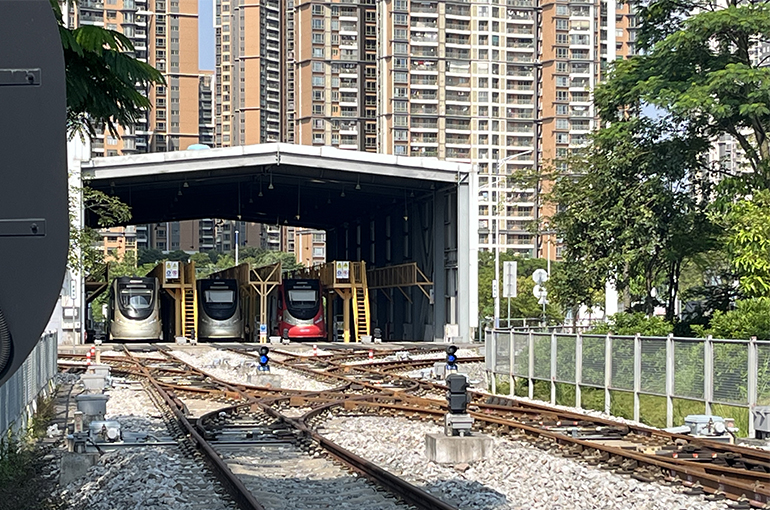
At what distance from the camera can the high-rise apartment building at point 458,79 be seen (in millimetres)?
140375

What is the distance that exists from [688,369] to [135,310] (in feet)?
133

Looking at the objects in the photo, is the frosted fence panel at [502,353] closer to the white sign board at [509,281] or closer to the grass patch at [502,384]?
the grass patch at [502,384]

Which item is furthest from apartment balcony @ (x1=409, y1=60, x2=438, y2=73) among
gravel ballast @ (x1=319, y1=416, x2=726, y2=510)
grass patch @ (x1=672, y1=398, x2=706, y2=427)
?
gravel ballast @ (x1=319, y1=416, x2=726, y2=510)

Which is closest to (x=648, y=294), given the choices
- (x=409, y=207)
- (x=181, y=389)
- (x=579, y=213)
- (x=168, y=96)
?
(x=579, y=213)

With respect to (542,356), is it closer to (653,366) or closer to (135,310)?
(653,366)

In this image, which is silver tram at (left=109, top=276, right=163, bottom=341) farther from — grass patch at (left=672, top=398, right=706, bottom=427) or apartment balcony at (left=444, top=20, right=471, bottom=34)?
apartment balcony at (left=444, top=20, right=471, bottom=34)

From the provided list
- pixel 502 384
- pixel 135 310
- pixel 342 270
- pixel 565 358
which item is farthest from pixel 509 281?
pixel 135 310

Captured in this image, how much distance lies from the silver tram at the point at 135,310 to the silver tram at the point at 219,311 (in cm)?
299

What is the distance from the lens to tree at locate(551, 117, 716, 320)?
3067cm

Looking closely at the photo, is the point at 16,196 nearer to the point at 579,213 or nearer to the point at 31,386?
the point at 31,386

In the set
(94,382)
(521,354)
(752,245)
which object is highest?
(752,245)

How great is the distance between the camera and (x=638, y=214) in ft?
102

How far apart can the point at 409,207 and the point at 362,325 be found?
6.61 meters

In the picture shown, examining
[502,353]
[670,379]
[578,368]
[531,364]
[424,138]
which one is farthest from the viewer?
[424,138]
